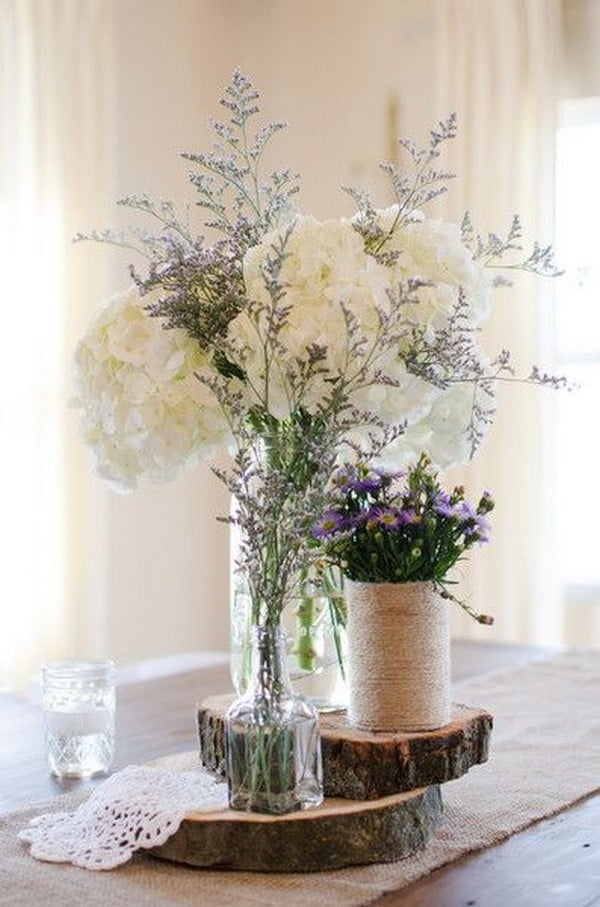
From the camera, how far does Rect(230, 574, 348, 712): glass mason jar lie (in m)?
1.40

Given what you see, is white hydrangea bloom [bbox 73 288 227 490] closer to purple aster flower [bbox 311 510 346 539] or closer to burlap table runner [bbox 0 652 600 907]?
purple aster flower [bbox 311 510 346 539]

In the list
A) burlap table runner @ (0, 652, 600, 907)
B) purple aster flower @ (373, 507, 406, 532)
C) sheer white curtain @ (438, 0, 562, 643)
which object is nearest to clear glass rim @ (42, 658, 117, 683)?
burlap table runner @ (0, 652, 600, 907)

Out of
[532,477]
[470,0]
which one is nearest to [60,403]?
[532,477]

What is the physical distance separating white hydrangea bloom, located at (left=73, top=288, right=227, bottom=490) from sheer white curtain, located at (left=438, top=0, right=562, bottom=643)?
3006mm

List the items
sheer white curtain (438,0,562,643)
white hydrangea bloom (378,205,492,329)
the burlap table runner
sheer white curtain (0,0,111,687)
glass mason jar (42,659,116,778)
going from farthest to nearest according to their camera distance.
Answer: sheer white curtain (438,0,562,643), sheer white curtain (0,0,111,687), glass mason jar (42,659,116,778), white hydrangea bloom (378,205,492,329), the burlap table runner

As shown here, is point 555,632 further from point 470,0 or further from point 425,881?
point 425,881

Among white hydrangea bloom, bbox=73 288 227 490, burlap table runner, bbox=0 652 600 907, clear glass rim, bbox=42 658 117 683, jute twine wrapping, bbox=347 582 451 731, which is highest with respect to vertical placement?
white hydrangea bloom, bbox=73 288 227 490

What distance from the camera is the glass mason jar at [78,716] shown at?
5.16 feet

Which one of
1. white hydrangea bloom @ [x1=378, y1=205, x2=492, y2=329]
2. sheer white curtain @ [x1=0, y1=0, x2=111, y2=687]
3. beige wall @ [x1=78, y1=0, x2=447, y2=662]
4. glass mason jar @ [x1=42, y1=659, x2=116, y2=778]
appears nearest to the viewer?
white hydrangea bloom @ [x1=378, y1=205, x2=492, y2=329]

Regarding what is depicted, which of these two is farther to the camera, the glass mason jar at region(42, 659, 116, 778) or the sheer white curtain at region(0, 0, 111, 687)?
the sheer white curtain at region(0, 0, 111, 687)

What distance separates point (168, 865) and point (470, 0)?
375 cm

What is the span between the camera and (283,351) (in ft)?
3.96

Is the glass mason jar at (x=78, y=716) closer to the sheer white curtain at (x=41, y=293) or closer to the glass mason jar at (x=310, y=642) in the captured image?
the glass mason jar at (x=310, y=642)

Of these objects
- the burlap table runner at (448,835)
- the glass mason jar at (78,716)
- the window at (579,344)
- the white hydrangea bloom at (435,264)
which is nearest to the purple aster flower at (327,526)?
the white hydrangea bloom at (435,264)
